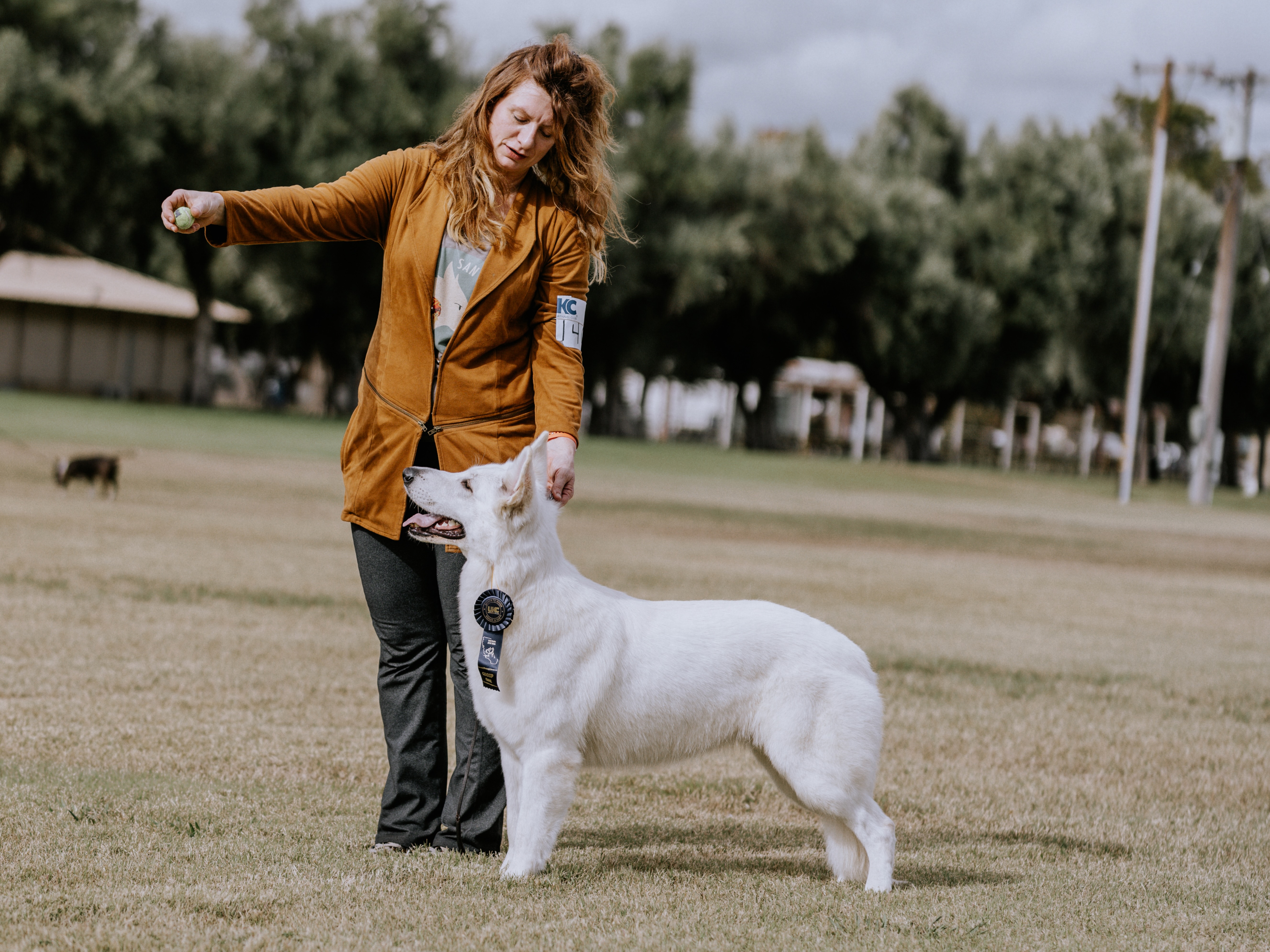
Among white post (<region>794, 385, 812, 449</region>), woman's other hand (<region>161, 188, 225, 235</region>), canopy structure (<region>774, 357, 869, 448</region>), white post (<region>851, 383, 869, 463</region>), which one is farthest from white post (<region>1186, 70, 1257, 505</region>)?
woman's other hand (<region>161, 188, 225, 235</region>)

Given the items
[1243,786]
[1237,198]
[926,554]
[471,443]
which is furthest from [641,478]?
[471,443]

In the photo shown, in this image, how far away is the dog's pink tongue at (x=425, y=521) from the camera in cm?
478

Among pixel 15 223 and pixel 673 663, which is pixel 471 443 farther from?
pixel 15 223

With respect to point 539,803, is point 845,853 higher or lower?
lower

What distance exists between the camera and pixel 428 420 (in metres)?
5.02

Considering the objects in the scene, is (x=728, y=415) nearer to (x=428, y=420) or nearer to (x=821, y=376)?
(x=821, y=376)

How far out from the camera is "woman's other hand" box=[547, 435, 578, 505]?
4887 mm

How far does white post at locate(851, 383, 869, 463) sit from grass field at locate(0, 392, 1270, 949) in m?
43.9

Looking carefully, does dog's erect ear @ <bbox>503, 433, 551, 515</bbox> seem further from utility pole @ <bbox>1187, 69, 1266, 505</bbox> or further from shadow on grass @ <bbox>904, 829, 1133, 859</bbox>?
utility pole @ <bbox>1187, 69, 1266, 505</bbox>

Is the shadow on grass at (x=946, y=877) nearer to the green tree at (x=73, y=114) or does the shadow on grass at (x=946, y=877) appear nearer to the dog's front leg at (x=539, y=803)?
the dog's front leg at (x=539, y=803)

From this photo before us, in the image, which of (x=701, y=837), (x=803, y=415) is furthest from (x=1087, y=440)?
(x=701, y=837)

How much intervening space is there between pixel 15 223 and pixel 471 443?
3997cm

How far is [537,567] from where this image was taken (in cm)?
485

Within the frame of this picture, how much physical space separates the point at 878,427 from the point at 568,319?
65516 millimetres
